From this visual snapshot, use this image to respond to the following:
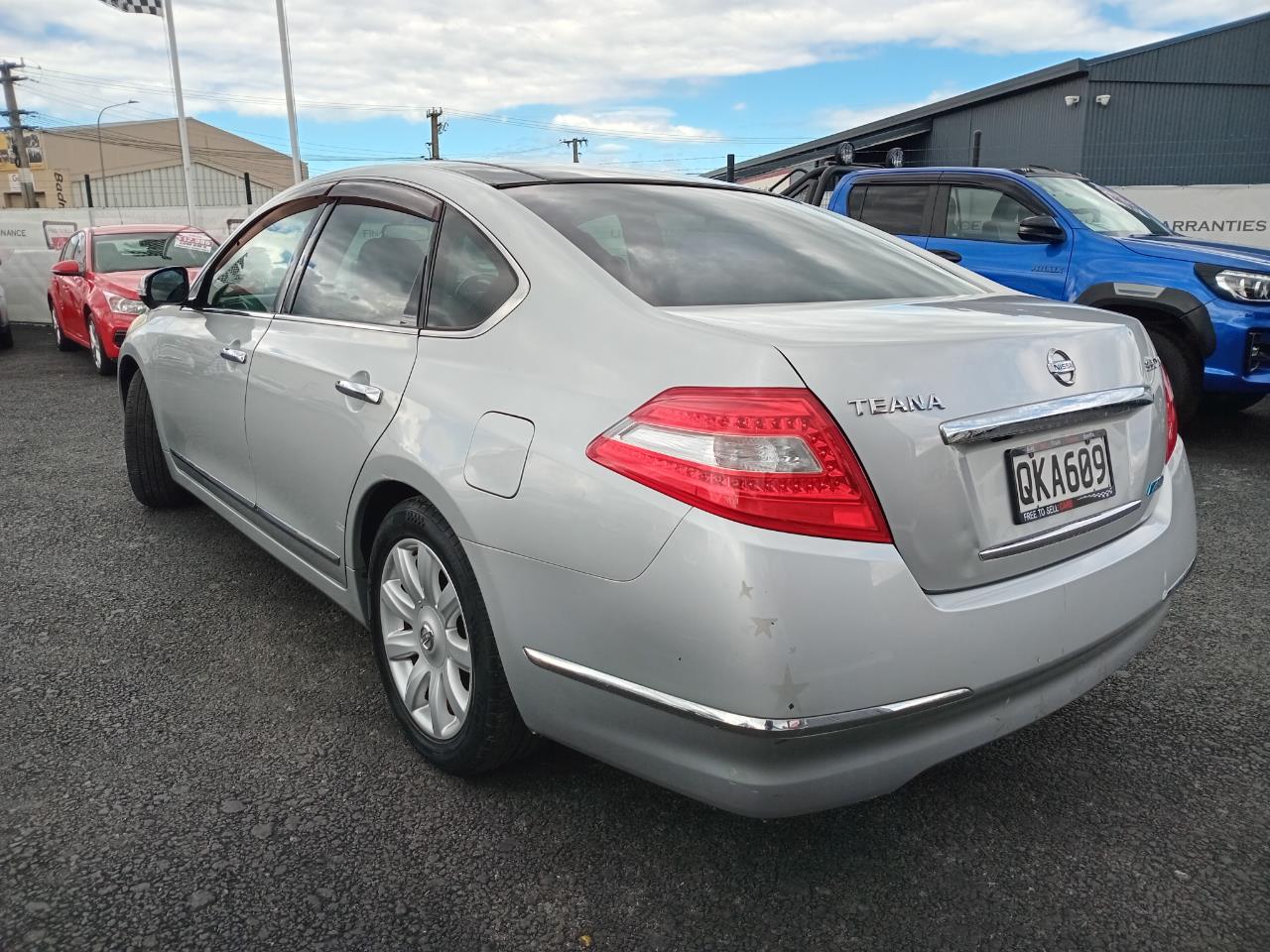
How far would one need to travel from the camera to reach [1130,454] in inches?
84.6

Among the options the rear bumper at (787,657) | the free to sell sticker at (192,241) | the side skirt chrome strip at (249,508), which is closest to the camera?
the rear bumper at (787,657)

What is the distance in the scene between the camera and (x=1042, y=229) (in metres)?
6.39

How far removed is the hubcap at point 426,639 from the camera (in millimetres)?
2305

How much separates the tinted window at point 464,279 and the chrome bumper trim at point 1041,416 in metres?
1.06

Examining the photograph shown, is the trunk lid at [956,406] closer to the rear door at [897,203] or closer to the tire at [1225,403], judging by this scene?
the rear door at [897,203]

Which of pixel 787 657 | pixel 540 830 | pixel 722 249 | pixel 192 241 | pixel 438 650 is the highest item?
pixel 192 241

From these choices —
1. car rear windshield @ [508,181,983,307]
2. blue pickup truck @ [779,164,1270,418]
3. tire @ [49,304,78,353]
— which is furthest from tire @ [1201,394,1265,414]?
tire @ [49,304,78,353]

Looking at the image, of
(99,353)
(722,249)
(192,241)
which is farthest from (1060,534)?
(192,241)

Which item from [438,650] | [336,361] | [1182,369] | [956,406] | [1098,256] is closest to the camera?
[956,406]

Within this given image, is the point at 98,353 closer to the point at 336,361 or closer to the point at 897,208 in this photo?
the point at 897,208

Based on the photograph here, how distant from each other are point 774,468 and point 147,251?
32.5 feet

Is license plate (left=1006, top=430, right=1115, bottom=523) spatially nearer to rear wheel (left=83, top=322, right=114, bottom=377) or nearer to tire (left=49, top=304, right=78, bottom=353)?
rear wheel (left=83, top=322, right=114, bottom=377)

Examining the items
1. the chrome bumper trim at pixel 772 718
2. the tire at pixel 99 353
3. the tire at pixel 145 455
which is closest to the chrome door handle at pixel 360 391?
the chrome bumper trim at pixel 772 718

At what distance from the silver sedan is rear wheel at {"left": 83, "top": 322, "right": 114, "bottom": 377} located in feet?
25.0
